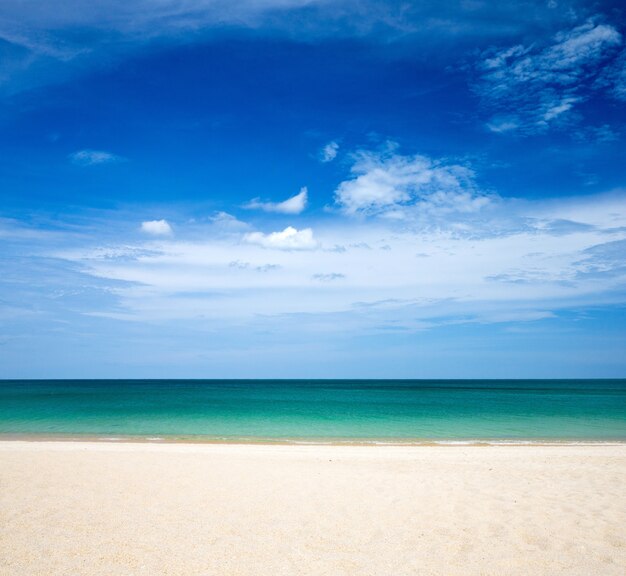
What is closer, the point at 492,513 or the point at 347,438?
the point at 492,513

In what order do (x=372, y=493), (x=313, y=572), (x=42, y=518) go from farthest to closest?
(x=372, y=493) < (x=42, y=518) < (x=313, y=572)

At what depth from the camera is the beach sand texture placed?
6.23 m

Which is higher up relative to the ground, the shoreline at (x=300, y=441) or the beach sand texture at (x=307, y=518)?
the beach sand texture at (x=307, y=518)

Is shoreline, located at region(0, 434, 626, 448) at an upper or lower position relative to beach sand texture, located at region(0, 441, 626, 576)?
lower

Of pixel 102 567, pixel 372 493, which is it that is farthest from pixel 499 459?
pixel 102 567

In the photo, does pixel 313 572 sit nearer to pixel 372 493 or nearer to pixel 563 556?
pixel 563 556

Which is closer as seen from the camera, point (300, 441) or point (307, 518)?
point (307, 518)

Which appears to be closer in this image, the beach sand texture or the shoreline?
the beach sand texture

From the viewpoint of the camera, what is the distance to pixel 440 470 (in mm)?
13086

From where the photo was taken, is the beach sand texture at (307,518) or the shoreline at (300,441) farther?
the shoreline at (300,441)

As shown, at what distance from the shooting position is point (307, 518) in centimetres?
823

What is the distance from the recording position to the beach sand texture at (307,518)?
623 cm

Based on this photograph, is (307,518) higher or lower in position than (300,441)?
higher

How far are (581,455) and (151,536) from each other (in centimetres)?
1521
